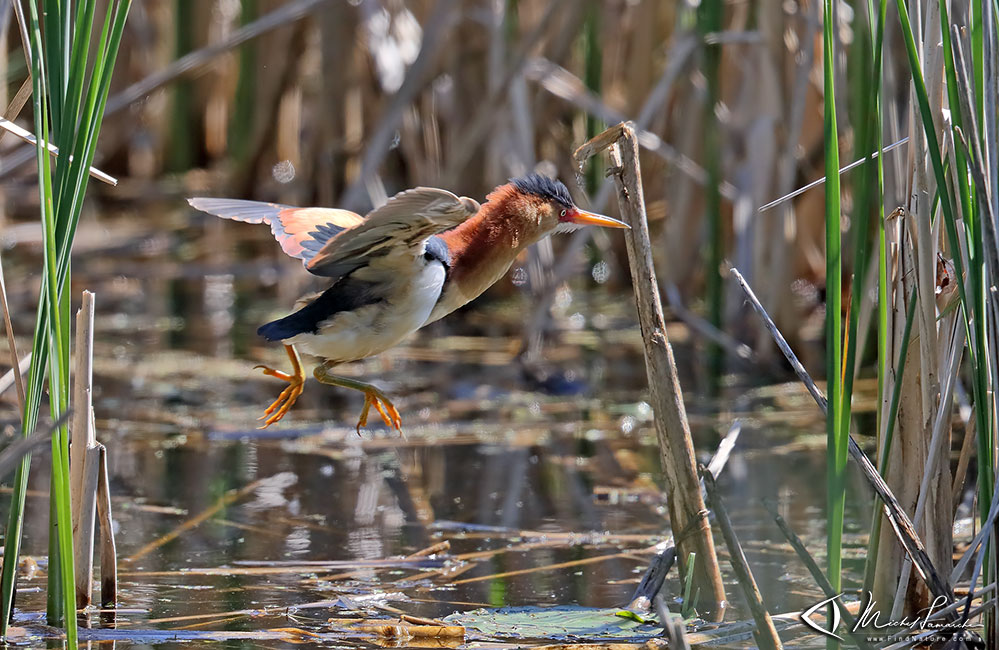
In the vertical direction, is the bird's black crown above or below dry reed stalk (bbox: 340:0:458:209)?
below

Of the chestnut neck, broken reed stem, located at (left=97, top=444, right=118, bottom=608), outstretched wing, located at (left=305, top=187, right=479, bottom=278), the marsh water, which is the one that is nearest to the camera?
outstretched wing, located at (left=305, top=187, right=479, bottom=278)

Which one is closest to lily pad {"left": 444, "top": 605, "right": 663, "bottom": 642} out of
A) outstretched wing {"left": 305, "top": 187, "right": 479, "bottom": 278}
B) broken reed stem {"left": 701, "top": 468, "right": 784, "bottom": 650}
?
broken reed stem {"left": 701, "top": 468, "right": 784, "bottom": 650}

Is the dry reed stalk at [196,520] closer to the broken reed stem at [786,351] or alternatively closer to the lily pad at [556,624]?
the lily pad at [556,624]

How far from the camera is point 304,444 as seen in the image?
3.96 m

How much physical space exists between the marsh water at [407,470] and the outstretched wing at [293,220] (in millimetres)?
650

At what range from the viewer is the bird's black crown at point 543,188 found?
303 cm

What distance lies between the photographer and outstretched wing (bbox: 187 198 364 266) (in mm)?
2748

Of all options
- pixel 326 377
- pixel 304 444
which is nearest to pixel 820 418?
pixel 304 444

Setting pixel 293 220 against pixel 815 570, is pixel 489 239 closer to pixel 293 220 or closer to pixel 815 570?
pixel 293 220

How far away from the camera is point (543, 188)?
304 cm

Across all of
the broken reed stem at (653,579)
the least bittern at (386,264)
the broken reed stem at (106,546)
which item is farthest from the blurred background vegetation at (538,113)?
the broken reed stem at (653,579)

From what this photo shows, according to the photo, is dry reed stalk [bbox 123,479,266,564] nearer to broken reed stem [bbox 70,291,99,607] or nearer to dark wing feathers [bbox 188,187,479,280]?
broken reed stem [bbox 70,291,99,607]

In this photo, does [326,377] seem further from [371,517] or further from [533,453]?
[533,453]

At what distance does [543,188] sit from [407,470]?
1043 mm
